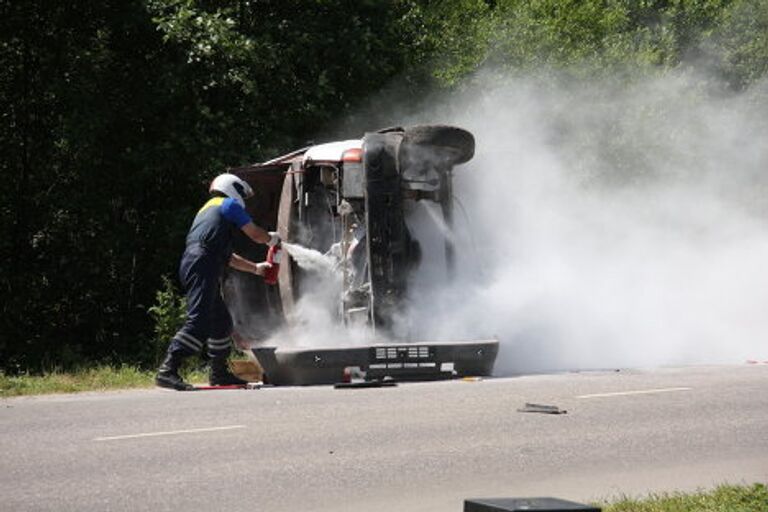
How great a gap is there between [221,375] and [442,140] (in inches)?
133

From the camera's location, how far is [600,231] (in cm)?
1786

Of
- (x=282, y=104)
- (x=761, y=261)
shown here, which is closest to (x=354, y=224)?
(x=282, y=104)

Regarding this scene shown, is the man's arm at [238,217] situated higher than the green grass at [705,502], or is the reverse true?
the man's arm at [238,217]

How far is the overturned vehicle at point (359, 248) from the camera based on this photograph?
11914 millimetres

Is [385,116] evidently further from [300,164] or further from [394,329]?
[394,329]

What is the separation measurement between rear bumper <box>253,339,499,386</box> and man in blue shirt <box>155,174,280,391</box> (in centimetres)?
47

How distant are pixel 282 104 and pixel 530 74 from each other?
17.3ft

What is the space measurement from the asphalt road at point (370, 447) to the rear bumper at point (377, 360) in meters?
0.66

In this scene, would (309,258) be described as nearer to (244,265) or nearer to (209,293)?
(244,265)

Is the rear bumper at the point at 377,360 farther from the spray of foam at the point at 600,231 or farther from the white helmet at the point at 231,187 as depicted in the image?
the white helmet at the point at 231,187

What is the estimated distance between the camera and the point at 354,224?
1313 centimetres

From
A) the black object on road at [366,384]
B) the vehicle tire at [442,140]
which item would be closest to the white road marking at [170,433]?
the black object on road at [366,384]

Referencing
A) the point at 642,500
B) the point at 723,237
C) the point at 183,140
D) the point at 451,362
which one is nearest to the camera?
the point at 642,500

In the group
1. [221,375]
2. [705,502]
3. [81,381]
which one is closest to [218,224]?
[221,375]
